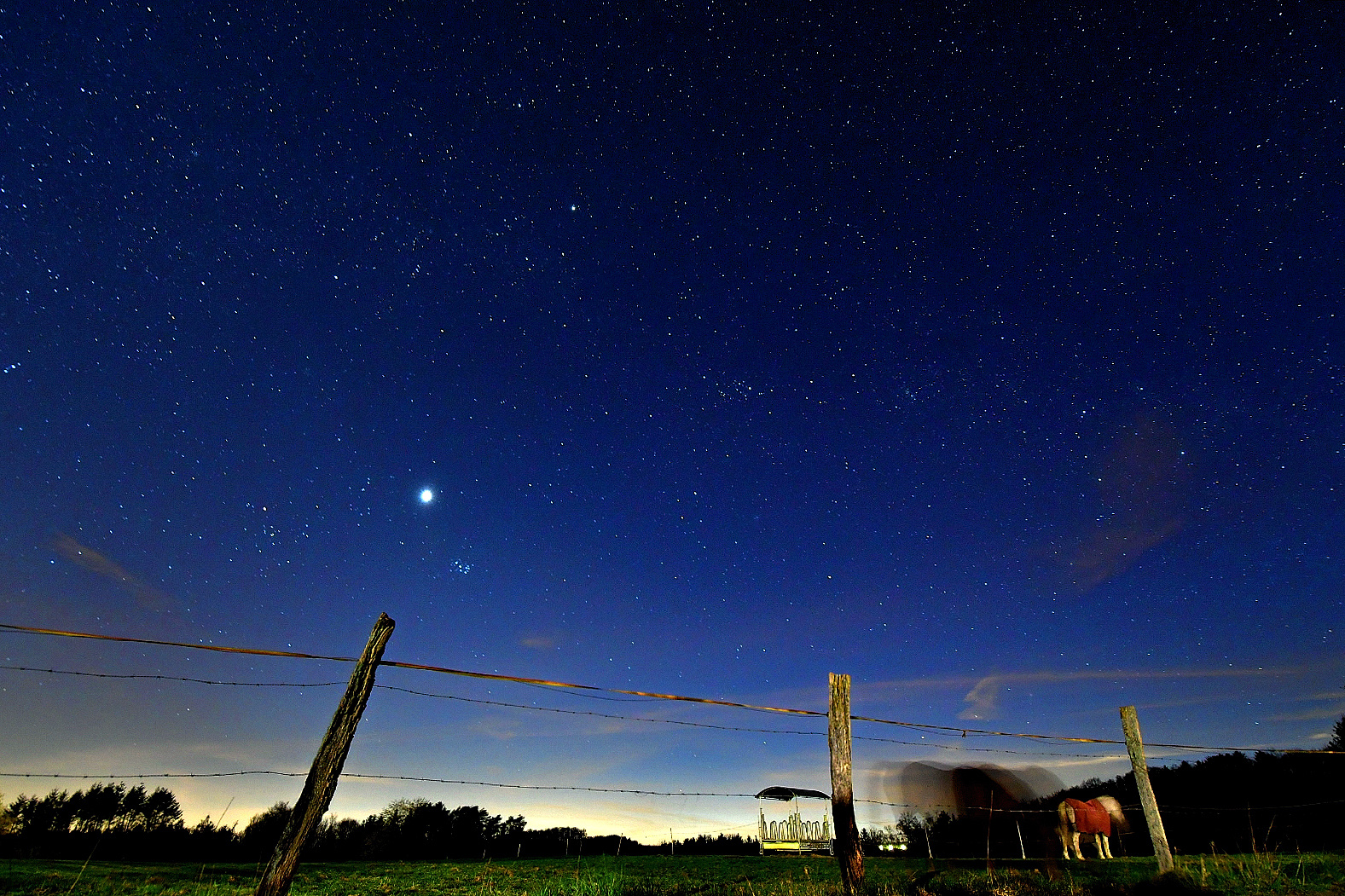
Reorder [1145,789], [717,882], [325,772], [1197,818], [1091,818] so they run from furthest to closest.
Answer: [1197,818] < [1091,818] < [717,882] < [1145,789] < [325,772]

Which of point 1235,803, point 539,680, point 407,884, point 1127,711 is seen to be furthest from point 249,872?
point 1235,803

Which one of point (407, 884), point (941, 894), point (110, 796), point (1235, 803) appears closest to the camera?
point (941, 894)

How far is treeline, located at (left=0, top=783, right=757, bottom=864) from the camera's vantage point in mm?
26547

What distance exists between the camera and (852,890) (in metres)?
6.79

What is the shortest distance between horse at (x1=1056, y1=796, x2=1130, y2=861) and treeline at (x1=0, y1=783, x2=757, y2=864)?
57.2 feet

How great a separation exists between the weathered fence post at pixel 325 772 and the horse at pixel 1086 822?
74.3ft

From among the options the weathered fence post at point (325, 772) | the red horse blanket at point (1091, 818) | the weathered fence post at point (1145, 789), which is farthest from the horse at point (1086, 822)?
the weathered fence post at point (325, 772)

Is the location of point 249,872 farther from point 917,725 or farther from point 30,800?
point 30,800

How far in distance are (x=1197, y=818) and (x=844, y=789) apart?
94.6ft

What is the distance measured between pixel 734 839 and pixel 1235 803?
25.4 m

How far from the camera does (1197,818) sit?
1013 inches

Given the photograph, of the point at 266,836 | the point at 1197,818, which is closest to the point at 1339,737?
the point at 1197,818

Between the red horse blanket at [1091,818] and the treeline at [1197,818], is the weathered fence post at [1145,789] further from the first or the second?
the red horse blanket at [1091,818]

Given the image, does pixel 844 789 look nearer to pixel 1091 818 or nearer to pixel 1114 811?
pixel 1091 818
